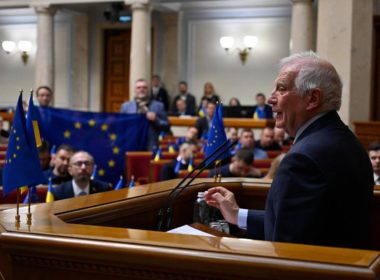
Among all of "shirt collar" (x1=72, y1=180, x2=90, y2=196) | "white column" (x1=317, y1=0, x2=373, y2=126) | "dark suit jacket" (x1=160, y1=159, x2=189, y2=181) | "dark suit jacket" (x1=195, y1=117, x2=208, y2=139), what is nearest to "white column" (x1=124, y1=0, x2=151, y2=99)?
"dark suit jacket" (x1=195, y1=117, x2=208, y2=139)

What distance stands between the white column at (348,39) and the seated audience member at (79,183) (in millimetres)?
3565

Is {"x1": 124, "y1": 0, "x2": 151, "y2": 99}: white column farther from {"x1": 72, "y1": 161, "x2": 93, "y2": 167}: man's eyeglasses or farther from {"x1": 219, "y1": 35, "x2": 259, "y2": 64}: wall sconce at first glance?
{"x1": 72, "y1": 161, "x2": 93, "y2": 167}: man's eyeglasses

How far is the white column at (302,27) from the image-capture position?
1181 centimetres

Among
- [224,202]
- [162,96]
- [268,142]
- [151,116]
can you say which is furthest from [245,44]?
[224,202]

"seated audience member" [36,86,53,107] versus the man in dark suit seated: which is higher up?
"seated audience member" [36,86,53,107]

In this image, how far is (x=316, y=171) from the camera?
70.8 inches

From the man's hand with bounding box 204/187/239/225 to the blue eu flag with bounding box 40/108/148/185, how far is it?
18.1 feet

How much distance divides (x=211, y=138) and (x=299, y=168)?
4.17ft

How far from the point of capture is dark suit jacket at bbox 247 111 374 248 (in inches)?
69.5

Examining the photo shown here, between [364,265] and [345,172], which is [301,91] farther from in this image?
[364,265]

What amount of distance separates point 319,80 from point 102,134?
6233 millimetres

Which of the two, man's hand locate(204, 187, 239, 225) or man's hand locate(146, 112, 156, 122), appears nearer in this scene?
man's hand locate(204, 187, 239, 225)

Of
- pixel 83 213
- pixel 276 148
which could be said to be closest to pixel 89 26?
pixel 276 148

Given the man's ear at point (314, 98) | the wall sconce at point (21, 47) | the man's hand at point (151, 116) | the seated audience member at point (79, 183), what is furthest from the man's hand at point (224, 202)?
the wall sconce at point (21, 47)
